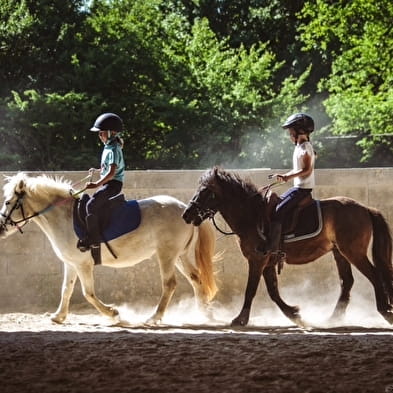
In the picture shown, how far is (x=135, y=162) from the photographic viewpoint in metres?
21.1

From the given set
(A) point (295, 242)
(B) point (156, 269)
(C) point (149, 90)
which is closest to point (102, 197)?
(A) point (295, 242)

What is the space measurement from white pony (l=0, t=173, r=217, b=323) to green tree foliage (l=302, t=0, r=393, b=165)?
12.0 metres

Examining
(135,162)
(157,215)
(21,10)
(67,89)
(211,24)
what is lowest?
(157,215)

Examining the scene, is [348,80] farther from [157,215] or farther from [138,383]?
[138,383]

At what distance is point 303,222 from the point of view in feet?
30.2

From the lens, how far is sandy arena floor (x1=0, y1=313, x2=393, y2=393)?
17.0 feet

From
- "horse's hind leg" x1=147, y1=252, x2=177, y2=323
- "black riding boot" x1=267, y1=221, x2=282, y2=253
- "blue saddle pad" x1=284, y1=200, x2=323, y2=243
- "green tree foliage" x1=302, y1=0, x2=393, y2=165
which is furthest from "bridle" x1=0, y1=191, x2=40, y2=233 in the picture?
"green tree foliage" x1=302, y1=0, x2=393, y2=165

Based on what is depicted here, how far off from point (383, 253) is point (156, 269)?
3.20 meters

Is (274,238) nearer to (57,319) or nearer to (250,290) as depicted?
(250,290)

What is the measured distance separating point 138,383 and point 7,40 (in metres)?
16.9

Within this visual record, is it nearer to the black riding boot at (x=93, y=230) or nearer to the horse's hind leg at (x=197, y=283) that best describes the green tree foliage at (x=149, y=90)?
the horse's hind leg at (x=197, y=283)

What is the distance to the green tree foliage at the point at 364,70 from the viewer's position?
20828mm

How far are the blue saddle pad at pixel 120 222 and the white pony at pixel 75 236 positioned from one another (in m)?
0.07

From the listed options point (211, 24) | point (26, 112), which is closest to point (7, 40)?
point (26, 112)
